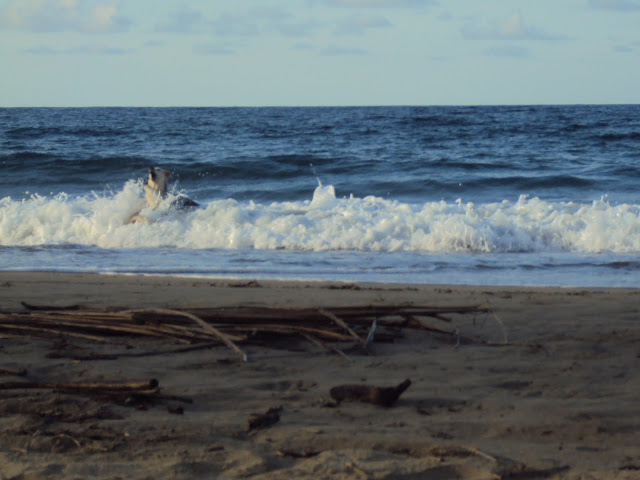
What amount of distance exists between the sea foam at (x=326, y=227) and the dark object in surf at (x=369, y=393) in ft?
19.4

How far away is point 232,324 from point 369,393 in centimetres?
96

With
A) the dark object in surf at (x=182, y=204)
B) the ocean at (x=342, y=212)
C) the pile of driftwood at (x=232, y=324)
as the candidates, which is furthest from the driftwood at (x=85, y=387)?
the dark object in surf at (x=182, y=204)

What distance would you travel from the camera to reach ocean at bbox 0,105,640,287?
25.4 feet

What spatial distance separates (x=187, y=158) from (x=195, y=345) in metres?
17.1

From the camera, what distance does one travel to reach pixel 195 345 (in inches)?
140

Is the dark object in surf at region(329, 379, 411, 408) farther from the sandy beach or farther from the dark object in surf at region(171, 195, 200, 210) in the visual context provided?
the dark object in surf at region(171, 195, 200, 210)

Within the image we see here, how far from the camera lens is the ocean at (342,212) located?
25.4ft

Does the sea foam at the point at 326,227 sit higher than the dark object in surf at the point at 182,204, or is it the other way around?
the dark object in surf at the point at 182,204

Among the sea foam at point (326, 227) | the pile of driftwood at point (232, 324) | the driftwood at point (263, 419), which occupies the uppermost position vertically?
the pile of driftwood at point (232, 324)

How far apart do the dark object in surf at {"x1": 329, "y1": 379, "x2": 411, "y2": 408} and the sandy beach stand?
0.10ft

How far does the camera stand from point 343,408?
2.81 m

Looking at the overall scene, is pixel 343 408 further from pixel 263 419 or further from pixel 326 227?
pixel 326 227

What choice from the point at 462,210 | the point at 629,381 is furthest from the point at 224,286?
the point at 462,210

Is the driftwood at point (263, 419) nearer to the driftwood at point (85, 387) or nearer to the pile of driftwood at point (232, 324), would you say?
the driftwood at point (85, 387)
